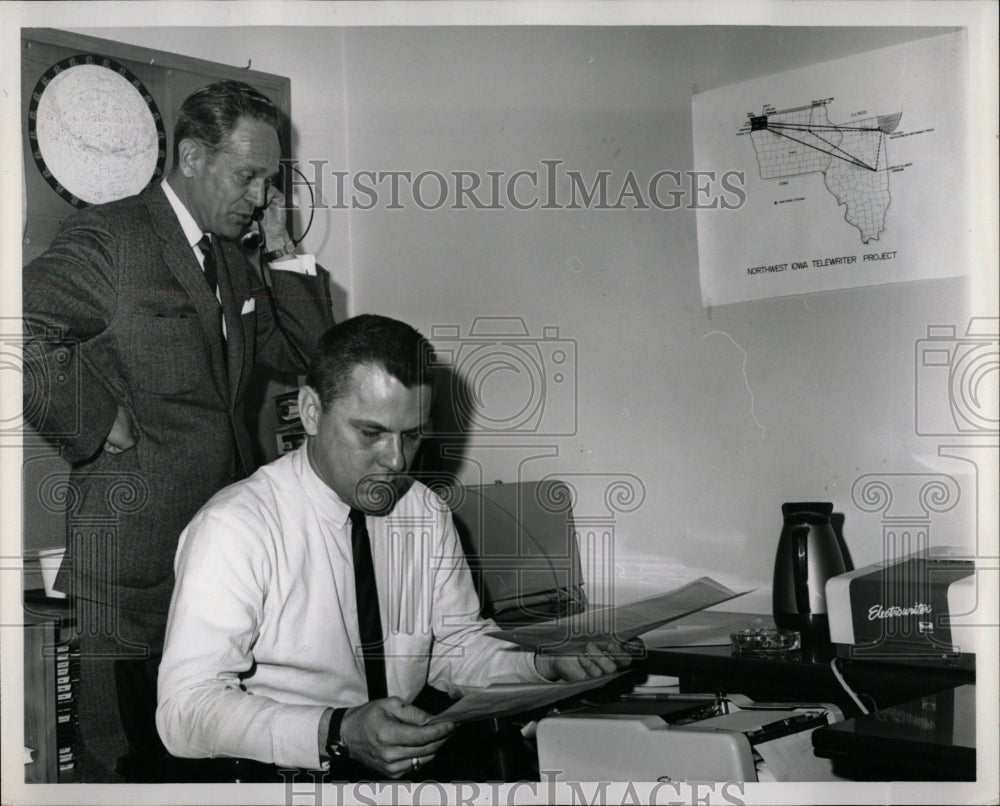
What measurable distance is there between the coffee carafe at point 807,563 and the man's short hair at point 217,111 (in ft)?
3.53

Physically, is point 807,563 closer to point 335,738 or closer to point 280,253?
point 335,738

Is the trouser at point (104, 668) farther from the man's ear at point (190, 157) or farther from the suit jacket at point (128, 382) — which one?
the man's ear at point (190, 157)

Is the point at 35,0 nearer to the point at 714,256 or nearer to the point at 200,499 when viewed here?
A: the point at 200,499

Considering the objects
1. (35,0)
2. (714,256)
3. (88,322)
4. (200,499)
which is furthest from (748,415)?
(35,0)

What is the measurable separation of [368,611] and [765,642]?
61cm

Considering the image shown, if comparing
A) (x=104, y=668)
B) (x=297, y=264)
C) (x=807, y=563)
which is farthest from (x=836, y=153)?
(x=104, y=668)

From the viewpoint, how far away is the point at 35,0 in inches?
57.2

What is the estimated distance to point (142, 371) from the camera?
1443mm

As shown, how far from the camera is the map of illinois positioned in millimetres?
1476

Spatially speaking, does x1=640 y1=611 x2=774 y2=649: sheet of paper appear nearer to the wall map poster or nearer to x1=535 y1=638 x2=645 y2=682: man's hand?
x1=535 y1=638 x2=645 y2=682: man's hand

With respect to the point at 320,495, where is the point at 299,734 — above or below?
below

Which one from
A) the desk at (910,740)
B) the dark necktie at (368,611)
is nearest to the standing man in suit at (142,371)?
the dark necktie at (368,611)

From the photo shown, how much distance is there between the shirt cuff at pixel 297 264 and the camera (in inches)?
59.1

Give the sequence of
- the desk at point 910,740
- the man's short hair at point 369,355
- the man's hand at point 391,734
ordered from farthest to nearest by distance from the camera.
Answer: the man's short hair at point 369,355
the man's hand at point 391,734
the desk at point 910,740
